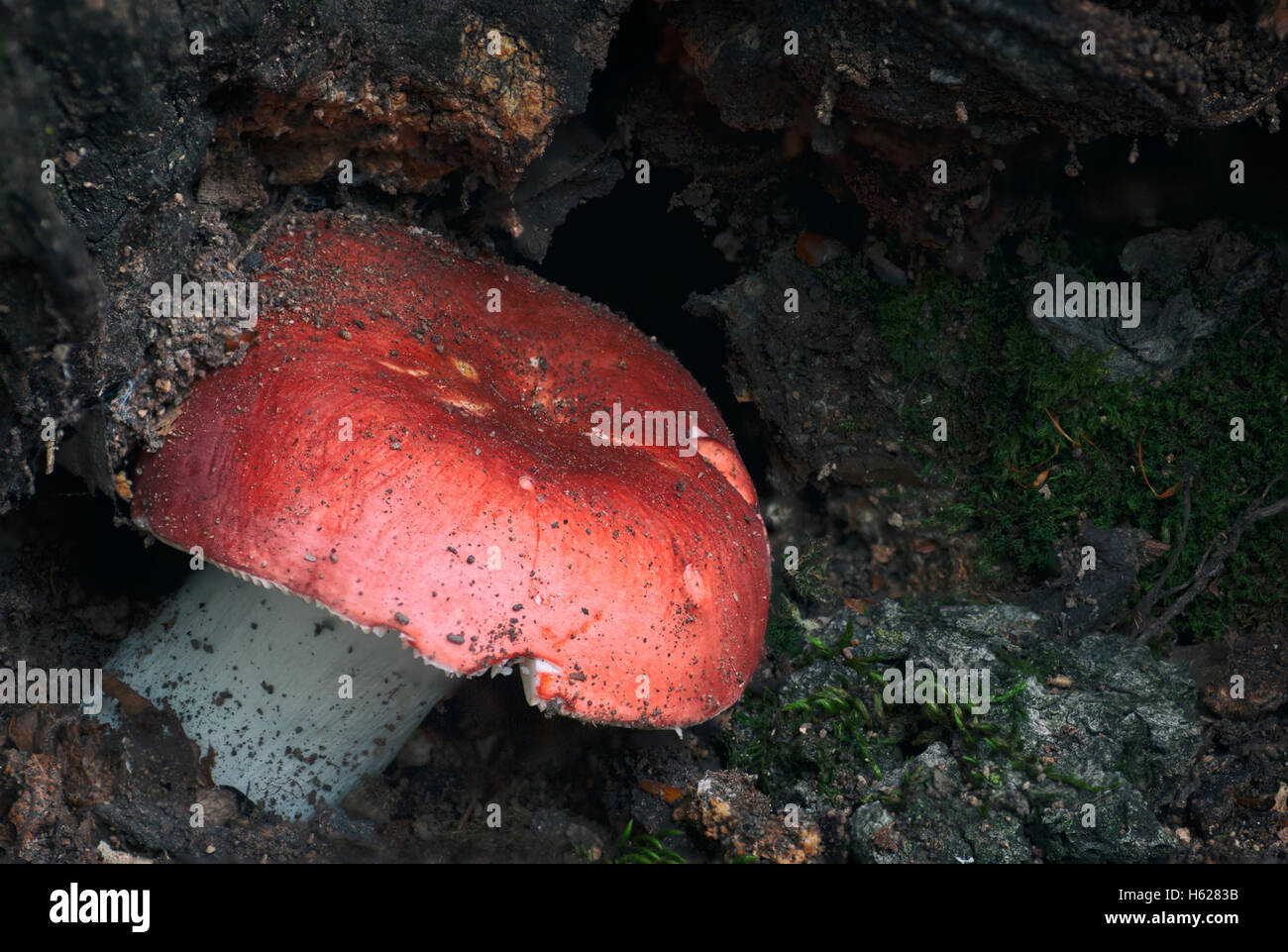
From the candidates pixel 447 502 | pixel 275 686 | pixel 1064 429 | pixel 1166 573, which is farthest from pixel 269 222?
pixel 1166 573

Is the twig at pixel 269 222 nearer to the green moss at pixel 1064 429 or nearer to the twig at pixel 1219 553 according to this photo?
the green moss at pixel 1064 429

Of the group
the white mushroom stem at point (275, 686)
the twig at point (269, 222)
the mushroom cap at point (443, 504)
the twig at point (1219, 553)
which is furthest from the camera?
the twig at point (1219, 553)

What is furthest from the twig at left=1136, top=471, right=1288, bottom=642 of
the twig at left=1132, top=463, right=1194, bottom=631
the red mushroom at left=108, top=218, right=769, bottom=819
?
the red mushroom at left=108, top=218, right=769, bottom=819

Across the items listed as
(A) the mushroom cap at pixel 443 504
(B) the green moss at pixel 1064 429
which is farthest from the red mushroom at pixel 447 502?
(B) the green moss at pixel 1064 429

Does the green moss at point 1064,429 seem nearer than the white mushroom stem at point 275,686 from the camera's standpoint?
No

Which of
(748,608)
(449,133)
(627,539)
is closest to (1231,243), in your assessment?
(748,608)

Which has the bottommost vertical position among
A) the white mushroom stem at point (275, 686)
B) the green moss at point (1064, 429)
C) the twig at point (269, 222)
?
the white mushroom stem at point (275, 686)

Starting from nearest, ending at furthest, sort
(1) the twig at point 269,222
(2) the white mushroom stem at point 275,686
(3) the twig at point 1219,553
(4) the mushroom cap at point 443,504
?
(4) the mushroom cap at point 443,504 < (1) the twig at point 269,222 < (2) the white mushroom stem at point 275,686 < (3) the twig at point 1219,553

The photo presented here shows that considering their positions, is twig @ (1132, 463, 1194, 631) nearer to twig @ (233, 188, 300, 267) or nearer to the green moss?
the green moss
